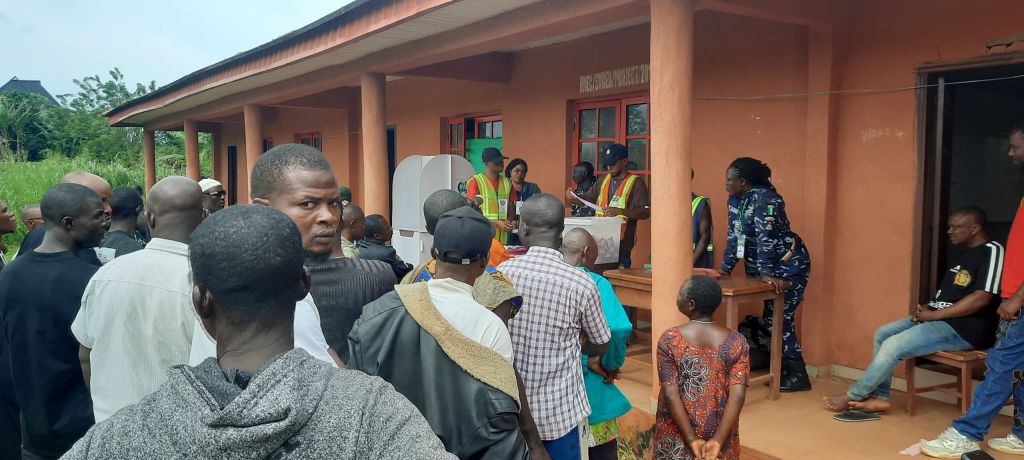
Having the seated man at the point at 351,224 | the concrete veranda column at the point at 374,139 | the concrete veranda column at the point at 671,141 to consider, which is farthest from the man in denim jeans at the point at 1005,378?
the concrete veranda column at the point at 374,139

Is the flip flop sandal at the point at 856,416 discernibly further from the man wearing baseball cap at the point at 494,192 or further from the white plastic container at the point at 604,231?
the man wearing baseball cap at the point at 494,192

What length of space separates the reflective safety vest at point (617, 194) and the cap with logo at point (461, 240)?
423 centimetres

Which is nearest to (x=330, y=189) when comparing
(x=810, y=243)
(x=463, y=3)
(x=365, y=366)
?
(x=365, y=366)

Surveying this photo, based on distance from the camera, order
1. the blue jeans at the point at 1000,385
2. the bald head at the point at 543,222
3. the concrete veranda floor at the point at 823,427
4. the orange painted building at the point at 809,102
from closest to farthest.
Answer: the bald head at the point at 543,222, the blue jeans at the point at 1000,385, the concrete veranda floor at the point at 823,427, the orange painted building at the point at 809,102

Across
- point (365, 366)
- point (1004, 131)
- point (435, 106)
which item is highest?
point (435, 106)

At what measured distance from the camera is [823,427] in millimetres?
4691

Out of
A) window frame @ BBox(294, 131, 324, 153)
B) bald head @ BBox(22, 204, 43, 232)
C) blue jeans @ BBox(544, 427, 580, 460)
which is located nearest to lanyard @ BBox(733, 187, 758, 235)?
blue jeans @ BBox(544, 427, 580, 460)

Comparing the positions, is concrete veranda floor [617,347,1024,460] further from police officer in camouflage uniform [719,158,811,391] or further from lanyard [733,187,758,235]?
lanyard [733,187,758,235]

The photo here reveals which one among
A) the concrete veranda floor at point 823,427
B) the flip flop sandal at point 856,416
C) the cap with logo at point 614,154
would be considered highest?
the cap with logo at point 614,154

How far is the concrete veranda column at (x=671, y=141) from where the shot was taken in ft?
14.9

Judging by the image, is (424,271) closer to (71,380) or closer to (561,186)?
(71,380)

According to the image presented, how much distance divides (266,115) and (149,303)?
13.6 m

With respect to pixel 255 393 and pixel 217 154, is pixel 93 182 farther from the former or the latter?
pixel 217 154

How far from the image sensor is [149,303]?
222cm
